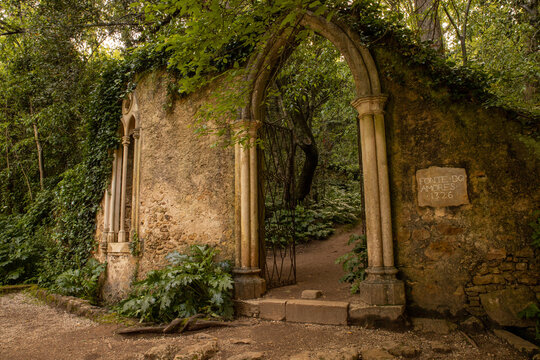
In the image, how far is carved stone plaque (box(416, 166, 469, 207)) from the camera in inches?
154

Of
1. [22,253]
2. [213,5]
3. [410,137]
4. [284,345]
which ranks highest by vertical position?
[213,5]

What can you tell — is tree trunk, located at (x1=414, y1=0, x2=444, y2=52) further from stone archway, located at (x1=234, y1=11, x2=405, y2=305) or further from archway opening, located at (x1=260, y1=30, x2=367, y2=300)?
archway opening, located at (x1=260, y1=30, x2=367, y2=300)

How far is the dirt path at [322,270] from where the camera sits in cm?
483

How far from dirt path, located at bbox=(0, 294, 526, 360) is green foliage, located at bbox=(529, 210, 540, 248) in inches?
43.4

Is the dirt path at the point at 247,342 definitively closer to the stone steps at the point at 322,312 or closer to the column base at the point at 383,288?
the stone steps at the point at 322,312

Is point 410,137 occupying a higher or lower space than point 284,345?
higher

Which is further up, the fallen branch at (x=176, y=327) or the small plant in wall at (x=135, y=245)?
the small plant in wall at (x=135, y=245)

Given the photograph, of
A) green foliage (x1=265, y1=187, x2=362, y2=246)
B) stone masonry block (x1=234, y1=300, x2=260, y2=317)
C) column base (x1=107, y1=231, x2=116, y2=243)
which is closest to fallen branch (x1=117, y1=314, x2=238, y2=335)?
stone masonry block (x1=234, y1=300, x2=260, y2=317)

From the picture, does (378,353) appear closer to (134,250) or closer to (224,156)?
(224,156)

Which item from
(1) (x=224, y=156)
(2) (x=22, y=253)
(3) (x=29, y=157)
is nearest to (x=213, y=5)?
(1) (x=224, y=156)

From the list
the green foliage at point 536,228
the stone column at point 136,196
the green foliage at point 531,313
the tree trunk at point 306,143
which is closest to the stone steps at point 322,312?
the green foliage at point 531,313

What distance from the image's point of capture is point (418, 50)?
427 cm

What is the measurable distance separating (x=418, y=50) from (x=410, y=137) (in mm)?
1124

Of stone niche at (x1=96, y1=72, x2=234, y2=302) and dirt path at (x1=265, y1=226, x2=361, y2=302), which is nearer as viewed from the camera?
dirt path at (x1=265, y1=226, x2=361, y2=302)
